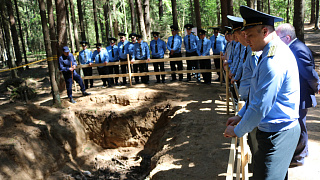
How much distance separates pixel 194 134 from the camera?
6707 millimetres

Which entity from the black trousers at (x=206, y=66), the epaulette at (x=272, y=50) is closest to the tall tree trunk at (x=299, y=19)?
the black trousers at (x=206, y=66)

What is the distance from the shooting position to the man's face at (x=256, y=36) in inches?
88.7

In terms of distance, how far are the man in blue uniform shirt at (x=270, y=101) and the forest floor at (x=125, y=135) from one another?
2.61 m

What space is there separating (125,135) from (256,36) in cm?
813

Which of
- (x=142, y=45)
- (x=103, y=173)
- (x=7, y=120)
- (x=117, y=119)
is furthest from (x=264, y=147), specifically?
(x=142, y=45)

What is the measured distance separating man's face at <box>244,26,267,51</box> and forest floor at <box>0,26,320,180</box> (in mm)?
3132

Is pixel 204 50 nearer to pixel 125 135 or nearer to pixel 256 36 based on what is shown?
pixel 125 135

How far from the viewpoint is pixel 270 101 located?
6.66ft

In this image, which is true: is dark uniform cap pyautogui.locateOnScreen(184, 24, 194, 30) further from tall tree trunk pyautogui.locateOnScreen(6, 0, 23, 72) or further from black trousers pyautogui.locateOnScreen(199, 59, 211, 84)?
tall tree trunk pyautogui.locateOnScreen(6, 0, 23, 72)

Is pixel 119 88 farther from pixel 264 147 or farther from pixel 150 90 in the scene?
pixel 264 147

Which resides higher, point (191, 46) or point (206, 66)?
point (191, 46)

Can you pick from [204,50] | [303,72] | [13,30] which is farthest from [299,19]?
[13,30]

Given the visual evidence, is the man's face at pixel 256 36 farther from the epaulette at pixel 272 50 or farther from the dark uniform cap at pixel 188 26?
the dark uniform cap at pixel 188 26

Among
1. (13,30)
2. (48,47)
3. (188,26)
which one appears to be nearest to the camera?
(48,47)
